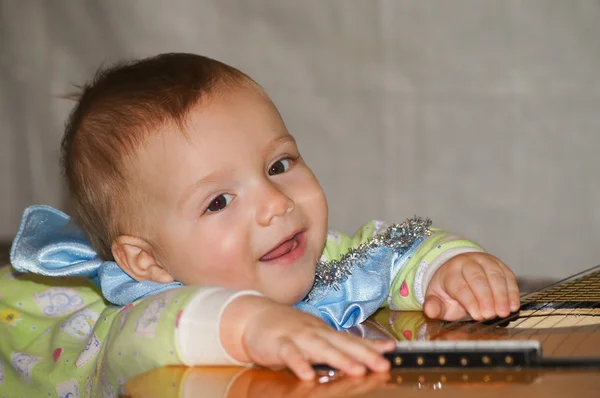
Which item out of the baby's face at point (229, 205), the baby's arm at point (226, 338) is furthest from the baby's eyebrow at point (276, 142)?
the baby's arm at point (226, 338)

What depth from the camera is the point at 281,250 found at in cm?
104

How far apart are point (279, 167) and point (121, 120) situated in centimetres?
20

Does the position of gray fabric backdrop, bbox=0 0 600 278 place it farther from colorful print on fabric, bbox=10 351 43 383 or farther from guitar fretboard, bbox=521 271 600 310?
colorful print on fabric, bbox=10 351 43 383

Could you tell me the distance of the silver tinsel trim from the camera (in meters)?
1.13

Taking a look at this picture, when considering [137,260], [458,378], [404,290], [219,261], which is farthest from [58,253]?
[458,378]

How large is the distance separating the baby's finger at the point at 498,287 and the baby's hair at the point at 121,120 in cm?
37

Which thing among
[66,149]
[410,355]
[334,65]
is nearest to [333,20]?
[334,65]

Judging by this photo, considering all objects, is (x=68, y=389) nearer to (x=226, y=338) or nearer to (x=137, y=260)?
(x=137, y=260)

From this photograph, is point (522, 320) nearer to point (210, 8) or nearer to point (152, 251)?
point (152, 251)

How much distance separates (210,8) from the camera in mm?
2301

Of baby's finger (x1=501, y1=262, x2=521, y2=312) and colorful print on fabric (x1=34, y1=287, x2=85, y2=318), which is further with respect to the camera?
colorful print on fabric (x1=34, y1=287, x2=85, y2=318)

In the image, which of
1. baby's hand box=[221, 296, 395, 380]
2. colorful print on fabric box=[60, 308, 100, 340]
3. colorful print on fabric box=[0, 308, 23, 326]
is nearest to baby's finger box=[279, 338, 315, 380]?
baby's hand box=[221, 296, 395, 380]

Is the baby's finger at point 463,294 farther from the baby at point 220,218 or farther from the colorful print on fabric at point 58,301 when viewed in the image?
the colorful print on fabric at point 58,301

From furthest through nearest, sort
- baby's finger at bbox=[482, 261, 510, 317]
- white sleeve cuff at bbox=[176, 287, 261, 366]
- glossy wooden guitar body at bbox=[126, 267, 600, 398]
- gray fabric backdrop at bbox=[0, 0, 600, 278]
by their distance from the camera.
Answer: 1. gray fabric backdrop at bbox=[0, 0, 600, 278]
2. baby's finger at bbox=[482, 261, 510, 317]
3. white sleeve cuff at bbox=[176, 287, 261, 366]
4. glossy wooden guitar body at bbox=[126, 267, 600, 398]
